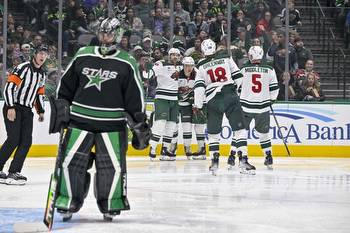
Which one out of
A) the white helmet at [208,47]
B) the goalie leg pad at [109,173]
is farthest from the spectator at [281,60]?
the goalie leg pad at [109,173]

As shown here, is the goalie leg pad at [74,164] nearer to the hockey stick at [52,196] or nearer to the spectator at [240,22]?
the hockey stick at [52,196]

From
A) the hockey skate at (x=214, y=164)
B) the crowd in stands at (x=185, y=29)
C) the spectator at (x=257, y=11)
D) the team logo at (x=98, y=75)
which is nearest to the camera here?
the team logo at (x=98, y=75)

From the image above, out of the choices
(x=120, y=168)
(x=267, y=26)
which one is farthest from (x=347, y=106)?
(x=120, y=168)

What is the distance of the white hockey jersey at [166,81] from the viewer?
14734 millimetres

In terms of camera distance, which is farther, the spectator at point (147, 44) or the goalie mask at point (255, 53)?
the spectator at point (147, 44)

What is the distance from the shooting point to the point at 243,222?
723 cm

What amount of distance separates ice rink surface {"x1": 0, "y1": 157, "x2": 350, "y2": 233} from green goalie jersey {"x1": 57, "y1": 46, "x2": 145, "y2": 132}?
0.79m

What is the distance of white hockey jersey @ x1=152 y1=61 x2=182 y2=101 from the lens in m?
14.7

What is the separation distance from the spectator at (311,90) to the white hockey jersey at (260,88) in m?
3.48

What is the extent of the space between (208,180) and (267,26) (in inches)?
216

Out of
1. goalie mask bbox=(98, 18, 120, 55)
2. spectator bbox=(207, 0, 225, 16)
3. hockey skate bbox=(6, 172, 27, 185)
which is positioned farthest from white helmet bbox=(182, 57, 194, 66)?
goalie mask bbox=(98, 18, 120, 55)

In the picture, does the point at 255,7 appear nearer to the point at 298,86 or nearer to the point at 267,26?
the point at 267,26

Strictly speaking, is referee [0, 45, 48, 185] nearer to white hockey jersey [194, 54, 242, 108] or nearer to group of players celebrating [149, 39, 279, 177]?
group of players celebrating [149, 39, 279, 177]

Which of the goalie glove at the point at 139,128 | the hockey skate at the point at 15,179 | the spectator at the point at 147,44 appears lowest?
the hockey skate at the point at 15,179
